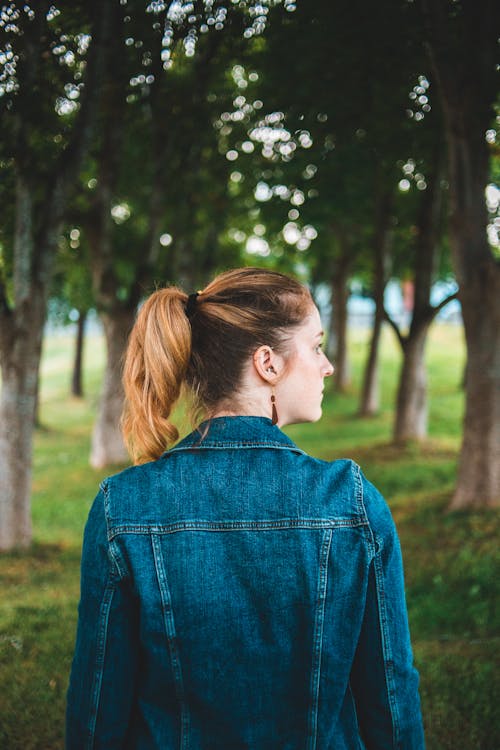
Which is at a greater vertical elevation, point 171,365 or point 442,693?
point 171,365

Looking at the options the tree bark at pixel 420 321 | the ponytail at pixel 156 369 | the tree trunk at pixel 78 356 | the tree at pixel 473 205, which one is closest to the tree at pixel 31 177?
the tree at pixel 473 205

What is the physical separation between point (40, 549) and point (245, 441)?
19.2 ft

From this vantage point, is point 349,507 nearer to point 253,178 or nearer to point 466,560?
point 466,560

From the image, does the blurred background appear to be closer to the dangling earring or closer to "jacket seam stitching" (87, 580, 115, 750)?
the dangling earring

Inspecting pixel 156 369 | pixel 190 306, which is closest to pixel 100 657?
pixel 156 369

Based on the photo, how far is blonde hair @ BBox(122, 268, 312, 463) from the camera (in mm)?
1940

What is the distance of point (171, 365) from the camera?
2.01 metres

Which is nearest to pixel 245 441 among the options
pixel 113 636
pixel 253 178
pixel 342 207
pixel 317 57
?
pixel 113 636

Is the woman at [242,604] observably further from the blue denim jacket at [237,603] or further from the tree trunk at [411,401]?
the tree trunk at [411,401]

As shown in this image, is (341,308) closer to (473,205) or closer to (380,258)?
(380,258)

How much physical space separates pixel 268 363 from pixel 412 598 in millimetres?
4457

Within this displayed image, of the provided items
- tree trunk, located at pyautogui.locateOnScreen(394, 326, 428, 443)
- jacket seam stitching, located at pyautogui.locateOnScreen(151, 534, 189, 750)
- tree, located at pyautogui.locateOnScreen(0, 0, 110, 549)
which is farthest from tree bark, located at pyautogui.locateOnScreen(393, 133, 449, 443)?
jacket seam stitching, located at pyautogui.locateOnScreen(151, 534, 189, 750)

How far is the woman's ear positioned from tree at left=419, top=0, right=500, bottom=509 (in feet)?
17.2

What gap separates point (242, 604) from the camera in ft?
5.84
